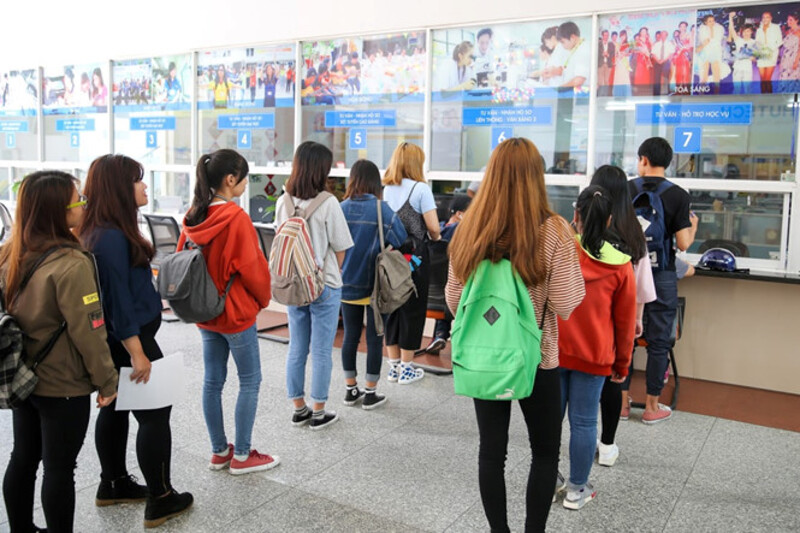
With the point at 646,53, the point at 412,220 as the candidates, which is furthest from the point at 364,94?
the point at 646,53

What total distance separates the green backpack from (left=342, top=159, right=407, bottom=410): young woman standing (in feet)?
6.50

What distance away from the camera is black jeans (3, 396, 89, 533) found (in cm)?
251

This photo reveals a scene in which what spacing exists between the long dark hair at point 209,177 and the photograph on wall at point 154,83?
5.20 m

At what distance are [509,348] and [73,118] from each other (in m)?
8.42

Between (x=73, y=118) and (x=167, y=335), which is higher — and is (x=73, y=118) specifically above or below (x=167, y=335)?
above

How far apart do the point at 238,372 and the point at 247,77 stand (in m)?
4.90

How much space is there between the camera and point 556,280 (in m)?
2.46

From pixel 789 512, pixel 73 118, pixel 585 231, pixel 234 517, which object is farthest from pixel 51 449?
pixel 73 118

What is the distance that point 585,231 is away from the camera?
3.02 metres

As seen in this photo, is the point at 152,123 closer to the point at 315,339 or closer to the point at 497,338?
the point at 315,339

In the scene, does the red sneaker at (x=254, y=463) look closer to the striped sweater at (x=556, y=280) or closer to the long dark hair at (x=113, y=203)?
the long dark hair at (x=113, y=203)

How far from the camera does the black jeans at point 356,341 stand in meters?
4.50

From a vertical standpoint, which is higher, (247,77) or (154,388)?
(247,77)

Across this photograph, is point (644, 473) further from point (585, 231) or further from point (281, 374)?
point (281, 374)
